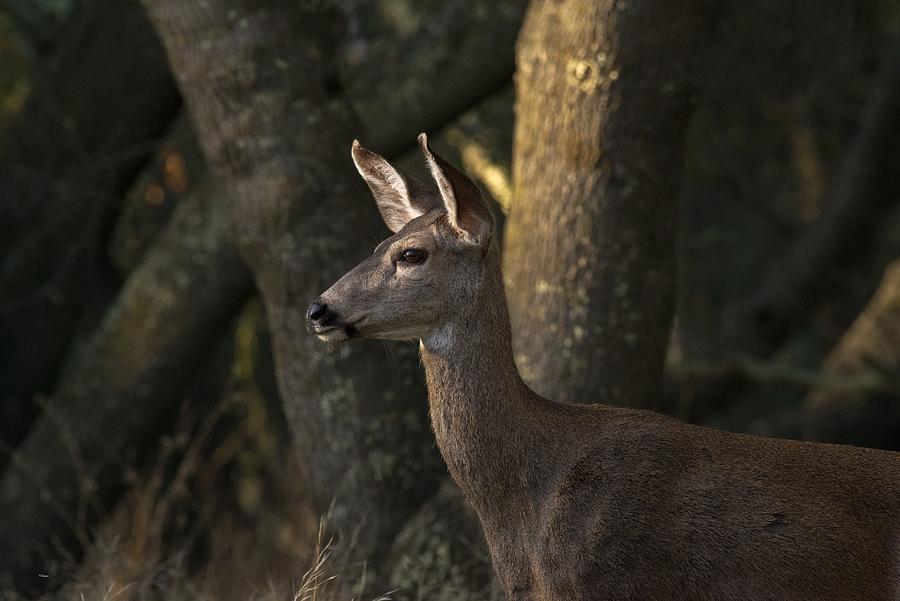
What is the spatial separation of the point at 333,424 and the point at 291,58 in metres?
1.45

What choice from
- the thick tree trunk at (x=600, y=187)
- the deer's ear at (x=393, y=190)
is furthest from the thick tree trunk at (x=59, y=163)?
the deer's ear at (x=393, y=190)

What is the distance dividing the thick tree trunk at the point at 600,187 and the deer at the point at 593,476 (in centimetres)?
124

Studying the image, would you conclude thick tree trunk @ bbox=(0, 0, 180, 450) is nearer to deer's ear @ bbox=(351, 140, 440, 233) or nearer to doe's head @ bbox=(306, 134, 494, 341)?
deer's ear @ bbox=(351, 140, 440, 233)

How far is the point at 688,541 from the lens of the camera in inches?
152

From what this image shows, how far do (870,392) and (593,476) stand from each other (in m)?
5.28

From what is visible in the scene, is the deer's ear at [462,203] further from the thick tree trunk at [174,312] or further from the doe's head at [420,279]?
the thick tree trunk at [174,312]

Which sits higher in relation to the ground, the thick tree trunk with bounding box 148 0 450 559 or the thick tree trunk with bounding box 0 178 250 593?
the thick tree trunk with bounding box 148 0 450 559

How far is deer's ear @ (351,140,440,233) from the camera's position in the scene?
4.58 meters

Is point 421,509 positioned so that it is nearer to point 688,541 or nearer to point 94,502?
point 688,541

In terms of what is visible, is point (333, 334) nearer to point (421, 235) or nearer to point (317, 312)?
point (317, 312)

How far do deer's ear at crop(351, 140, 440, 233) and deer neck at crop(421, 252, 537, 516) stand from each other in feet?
1.52

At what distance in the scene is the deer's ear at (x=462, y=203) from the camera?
4.10 m

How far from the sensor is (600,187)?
5508 mm

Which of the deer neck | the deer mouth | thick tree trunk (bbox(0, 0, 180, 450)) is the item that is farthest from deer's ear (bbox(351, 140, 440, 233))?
thick tree trunk (bbox(0, 0, 180, 450))
